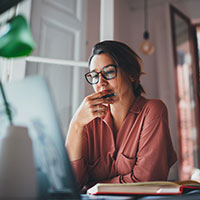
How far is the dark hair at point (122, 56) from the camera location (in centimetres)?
100

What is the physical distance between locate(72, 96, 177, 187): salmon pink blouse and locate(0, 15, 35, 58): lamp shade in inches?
22.8

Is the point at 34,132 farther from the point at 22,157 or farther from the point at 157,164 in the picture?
the point at 157,164

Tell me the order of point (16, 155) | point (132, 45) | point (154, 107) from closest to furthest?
point (16, 155)
point (154, 107)
point (132, 45)

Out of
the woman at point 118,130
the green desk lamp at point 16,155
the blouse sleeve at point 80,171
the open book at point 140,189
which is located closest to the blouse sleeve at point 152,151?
the woman at point 118,130

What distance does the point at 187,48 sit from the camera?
293cm

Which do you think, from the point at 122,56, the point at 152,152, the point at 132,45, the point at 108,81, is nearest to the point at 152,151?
the point at 152,152

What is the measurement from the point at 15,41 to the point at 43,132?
0.47 ft

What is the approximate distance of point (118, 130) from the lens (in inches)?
38.4

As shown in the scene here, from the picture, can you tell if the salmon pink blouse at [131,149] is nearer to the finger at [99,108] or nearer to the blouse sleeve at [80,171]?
the blouse sleeve at [80,171]

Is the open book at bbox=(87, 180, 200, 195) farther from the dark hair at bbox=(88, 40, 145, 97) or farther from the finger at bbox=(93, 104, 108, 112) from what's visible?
the dark hair at bbox=(88, 40, 145, 97)

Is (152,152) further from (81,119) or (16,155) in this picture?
(16,155)

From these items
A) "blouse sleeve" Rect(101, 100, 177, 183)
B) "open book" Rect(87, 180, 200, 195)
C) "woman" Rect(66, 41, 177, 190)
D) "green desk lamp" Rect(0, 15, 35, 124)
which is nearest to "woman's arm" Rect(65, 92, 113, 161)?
"woman" Rect(66, 41, 177, 190)

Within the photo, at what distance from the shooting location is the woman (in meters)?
0.82

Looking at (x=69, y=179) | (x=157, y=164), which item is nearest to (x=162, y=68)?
(x=157, y=164)
